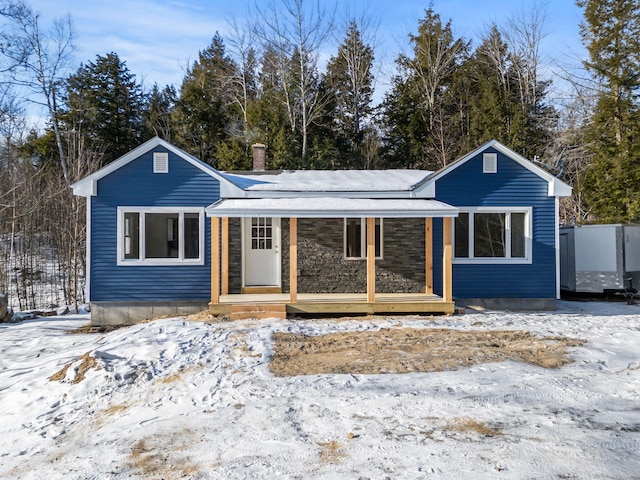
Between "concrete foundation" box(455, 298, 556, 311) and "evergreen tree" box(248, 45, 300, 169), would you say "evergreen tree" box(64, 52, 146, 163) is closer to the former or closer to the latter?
"evergreen tree" box(248, 45, 300, 169)

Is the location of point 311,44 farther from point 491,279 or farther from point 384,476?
point 384,476

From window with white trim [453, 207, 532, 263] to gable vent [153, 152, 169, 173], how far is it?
6.51 m

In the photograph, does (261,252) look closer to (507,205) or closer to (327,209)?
(327,209)

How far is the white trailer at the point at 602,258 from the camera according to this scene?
41.4 ft

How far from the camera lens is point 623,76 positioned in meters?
18.0

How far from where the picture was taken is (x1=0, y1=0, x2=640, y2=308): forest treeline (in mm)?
18297

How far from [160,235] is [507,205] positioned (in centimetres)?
769

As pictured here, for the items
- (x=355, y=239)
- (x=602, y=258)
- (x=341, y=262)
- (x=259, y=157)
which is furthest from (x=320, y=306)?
(x=602, y=258)

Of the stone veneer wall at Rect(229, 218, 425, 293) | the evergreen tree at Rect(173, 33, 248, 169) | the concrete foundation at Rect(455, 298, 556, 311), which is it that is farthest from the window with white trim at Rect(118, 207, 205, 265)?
the evergreen tree at Rect(173, 33, 248, 169)

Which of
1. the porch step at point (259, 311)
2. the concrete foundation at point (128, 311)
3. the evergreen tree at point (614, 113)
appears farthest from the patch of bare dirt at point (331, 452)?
the evergreen tree at point (614, 113)

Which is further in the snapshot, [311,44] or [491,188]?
[311,44]

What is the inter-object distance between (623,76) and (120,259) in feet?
60.9

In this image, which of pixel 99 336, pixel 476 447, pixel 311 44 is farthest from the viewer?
pixel 311 44

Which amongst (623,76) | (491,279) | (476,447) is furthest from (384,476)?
(623,76)
